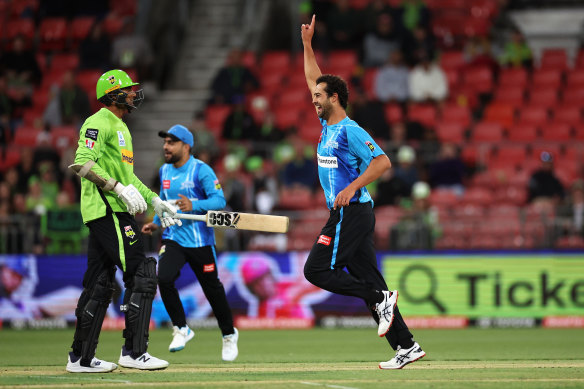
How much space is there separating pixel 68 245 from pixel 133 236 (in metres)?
8.20

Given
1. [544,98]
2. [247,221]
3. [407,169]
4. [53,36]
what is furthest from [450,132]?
[247,221]

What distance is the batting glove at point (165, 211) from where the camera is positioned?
30.0ft

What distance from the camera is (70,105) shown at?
2009cm

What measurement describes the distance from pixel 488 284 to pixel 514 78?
677 cm

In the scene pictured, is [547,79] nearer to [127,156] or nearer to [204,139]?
[204,139]

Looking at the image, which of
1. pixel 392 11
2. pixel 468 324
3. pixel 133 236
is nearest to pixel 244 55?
pixel 392 11

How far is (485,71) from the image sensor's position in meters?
A: 21.4

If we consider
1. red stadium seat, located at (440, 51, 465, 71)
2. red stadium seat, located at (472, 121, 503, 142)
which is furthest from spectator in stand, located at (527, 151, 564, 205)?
red stadium seat, located at (440, 51, 465, 71)

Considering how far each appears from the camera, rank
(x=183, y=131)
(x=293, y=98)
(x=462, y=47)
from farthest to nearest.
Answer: (x=462, y=47) → (x=293, y=98) → (x=183, y=131)

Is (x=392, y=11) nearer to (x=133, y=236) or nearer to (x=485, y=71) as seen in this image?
(x=485, y=71)

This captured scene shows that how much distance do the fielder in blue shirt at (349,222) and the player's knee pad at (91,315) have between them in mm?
1854

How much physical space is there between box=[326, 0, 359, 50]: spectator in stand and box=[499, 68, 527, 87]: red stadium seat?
353 cm

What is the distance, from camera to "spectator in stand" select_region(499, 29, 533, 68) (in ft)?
71.6

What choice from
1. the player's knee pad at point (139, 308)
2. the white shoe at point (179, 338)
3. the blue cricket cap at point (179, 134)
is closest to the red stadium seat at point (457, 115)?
the blue cricket cap at point (179, 134)
